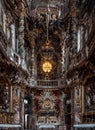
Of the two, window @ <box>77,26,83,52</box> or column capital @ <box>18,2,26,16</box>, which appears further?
column capital @ <box>18,2,26,16</box>

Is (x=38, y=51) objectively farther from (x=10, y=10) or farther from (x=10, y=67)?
(x=10, y=67)

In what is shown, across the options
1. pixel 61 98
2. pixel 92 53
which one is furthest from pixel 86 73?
pixel 61 98

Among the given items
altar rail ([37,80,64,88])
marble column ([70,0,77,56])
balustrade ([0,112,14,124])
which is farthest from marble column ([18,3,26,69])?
balustrade ([0,112,14,124])

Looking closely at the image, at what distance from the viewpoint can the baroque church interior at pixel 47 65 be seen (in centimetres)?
2081

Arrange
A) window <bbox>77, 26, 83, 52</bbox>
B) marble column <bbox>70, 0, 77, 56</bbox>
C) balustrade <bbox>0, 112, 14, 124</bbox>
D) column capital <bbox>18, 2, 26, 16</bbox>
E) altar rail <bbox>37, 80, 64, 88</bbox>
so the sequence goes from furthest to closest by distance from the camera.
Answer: altar rail <bbox>37, 80, 64, 88</bbox>, column capital <bbox>18, 2, 26, 16</bbox>, marble column <bbox>70, 0, 77, 56</bbox>, window <bbox>77, 26, 83, 52</bbox>, balustrade <bbox>0, 112, 14, 124</bbox>

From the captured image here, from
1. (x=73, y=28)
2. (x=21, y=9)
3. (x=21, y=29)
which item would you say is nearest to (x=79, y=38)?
(x=73, y=28)

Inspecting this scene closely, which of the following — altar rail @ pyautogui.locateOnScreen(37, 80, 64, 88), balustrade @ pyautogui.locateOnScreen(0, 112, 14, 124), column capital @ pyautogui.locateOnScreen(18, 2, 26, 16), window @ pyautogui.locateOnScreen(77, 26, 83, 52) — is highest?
column capital @ pyautogui.locateOnScreen(18, 2, 26, 16)

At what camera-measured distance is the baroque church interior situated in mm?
20812

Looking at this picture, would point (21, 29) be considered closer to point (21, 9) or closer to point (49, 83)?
point (21, 9)

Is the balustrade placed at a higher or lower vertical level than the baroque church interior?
lower

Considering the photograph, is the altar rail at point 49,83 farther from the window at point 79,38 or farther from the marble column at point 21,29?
the window at point 79,38

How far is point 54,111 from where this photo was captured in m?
29.5

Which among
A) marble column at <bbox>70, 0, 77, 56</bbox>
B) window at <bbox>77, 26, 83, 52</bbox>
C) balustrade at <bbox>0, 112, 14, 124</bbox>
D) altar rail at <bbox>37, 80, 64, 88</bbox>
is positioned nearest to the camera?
balustrade at <bbox>0, 112, 14, 124</bbox>

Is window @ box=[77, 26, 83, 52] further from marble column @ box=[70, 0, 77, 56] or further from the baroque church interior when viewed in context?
marble column @ box=[70, 0, 77, 56]
